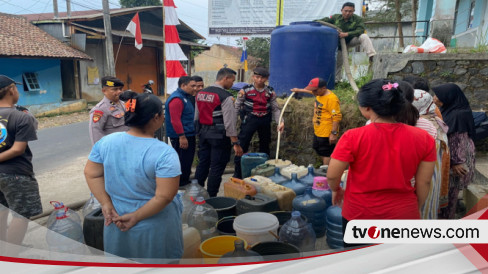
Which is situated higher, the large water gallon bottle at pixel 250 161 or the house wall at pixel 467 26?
the house wall at pixel 467 26

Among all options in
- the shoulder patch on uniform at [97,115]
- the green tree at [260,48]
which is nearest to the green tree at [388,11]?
the green tree at [260,48]

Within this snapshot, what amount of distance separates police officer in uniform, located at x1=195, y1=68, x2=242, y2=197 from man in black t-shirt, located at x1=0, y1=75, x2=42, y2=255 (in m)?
1.90

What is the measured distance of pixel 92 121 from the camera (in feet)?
10.6

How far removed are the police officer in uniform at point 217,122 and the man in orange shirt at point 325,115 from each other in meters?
1.23

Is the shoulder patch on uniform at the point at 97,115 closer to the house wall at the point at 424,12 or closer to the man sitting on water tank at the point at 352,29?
the man sitting on water tank at the point at 352,29

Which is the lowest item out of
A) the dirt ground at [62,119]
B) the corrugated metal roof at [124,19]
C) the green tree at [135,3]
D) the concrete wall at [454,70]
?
the dirt ground at [62,119]

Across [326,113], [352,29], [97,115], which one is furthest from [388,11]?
[97,115]

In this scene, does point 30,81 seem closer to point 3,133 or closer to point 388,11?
point 3,133

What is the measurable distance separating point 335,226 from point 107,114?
255 centimetres

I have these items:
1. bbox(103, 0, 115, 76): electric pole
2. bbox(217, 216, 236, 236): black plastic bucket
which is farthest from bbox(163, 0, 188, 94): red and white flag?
bbox(103, 0, 115, 76): electric pole

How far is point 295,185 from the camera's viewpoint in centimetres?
359

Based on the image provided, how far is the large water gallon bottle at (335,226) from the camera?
2889 mm

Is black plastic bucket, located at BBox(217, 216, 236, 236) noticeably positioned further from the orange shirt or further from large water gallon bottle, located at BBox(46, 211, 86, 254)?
the orange shirt

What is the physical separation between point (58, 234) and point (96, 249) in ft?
1.98
